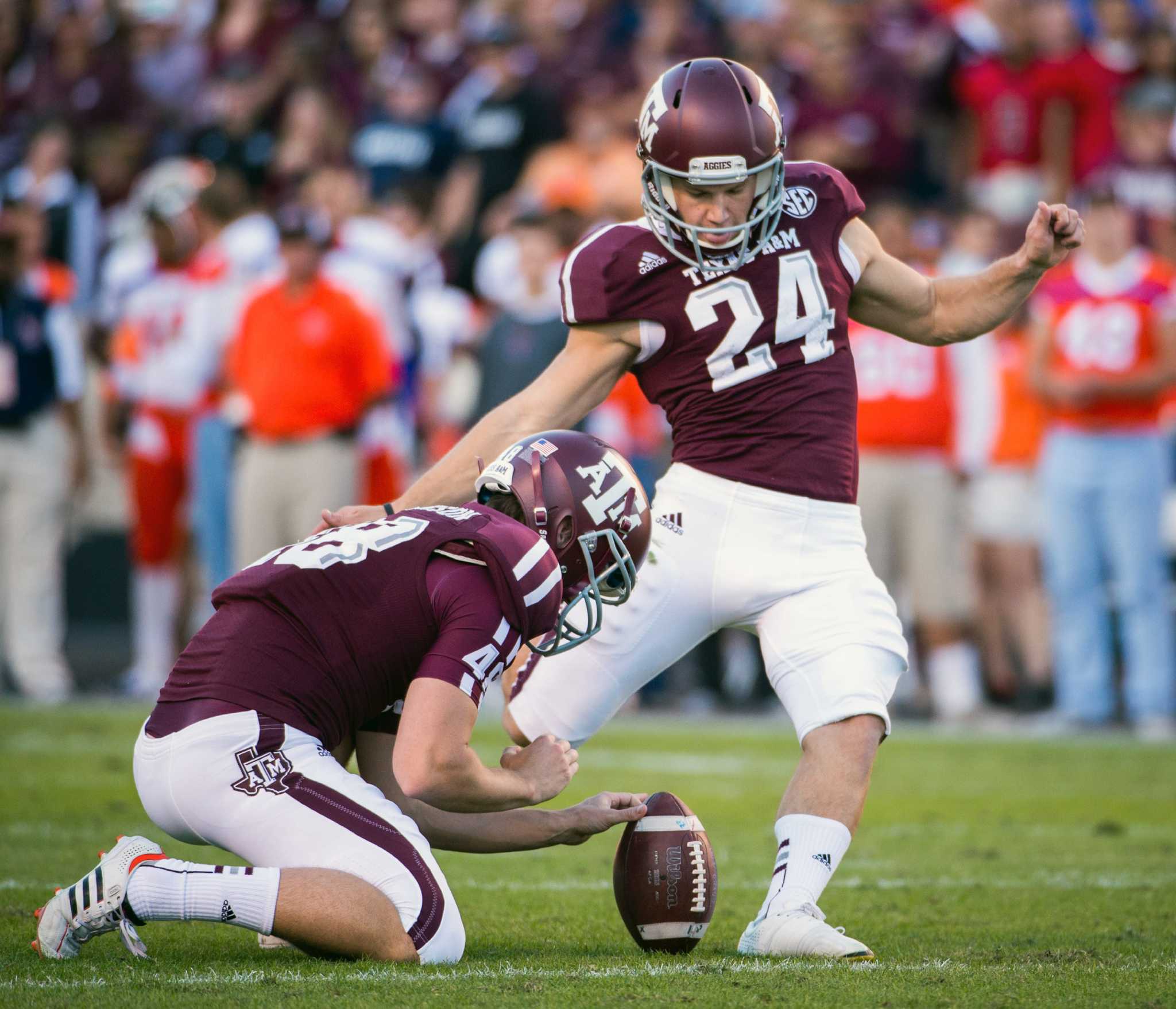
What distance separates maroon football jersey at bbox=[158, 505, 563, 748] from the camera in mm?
3549

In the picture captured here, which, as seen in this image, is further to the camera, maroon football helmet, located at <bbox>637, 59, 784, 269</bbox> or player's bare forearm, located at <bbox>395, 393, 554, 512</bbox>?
player's bare forearm, located at <bbox>395, 393, 554, 512</bbox>

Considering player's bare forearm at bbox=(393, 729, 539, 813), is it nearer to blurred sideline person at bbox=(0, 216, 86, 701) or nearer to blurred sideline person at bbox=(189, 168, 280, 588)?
blurred sideline person at bbox=(189, 168, 280, 588)

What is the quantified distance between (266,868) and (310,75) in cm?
977

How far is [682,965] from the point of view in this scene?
3.66 metres

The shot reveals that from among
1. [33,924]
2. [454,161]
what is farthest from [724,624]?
[454,161]

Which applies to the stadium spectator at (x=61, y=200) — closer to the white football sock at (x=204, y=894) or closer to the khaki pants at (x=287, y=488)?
the khaki pants at (x=287, y=488)

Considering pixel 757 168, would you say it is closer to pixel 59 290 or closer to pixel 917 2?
pixel 59 290

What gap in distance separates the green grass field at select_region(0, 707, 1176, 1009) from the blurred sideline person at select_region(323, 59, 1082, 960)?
52cm

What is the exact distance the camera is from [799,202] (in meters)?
4.20

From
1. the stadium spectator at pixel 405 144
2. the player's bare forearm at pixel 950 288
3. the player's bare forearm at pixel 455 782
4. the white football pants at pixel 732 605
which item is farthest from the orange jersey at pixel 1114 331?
the player's bare forearm at pixel 455 782

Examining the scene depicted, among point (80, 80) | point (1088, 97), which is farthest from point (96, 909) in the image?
point (80, 80)

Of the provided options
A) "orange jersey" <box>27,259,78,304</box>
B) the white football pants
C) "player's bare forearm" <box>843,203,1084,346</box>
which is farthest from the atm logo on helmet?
"orange jersey" <box>27,259,78,304</box>

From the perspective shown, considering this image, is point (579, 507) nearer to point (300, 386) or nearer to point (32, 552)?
point (300, 386)

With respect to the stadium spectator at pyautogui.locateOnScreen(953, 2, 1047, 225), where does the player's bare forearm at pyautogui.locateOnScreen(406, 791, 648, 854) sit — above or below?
below
